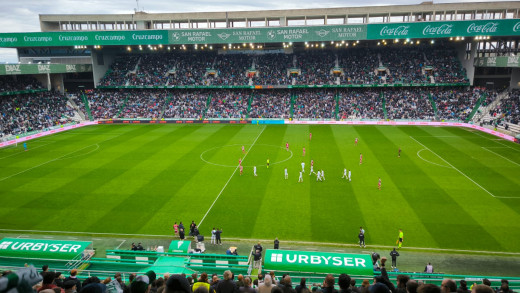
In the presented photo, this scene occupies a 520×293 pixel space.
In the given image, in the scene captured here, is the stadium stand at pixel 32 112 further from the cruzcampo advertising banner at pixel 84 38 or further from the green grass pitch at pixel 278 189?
the cruzcampo advertising banner at pixel 84 38

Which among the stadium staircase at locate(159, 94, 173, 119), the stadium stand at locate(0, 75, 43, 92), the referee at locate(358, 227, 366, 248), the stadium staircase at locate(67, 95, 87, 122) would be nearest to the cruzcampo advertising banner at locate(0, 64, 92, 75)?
the stadium stand at locate(0, 75, 43, 92)

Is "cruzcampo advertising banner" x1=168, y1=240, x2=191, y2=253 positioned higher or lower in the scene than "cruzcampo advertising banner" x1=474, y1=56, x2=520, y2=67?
lower

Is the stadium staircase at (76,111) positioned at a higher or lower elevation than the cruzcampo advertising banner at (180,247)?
higher

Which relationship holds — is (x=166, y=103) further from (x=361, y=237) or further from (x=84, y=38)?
(x=361, y=237)

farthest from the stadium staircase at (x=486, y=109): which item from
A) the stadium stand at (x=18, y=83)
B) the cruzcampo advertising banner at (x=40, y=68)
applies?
the stadium stand at (x=18, y=83)

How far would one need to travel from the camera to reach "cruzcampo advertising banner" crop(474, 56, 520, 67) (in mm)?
48031

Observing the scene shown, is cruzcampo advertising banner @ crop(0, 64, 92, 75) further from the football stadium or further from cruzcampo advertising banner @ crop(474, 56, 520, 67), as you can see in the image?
cruzcampo advertising banner @ crop(474, 56, 520, 67)

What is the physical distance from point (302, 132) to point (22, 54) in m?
57.0

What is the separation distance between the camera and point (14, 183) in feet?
94.5

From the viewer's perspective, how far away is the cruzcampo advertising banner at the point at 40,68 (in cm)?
5062

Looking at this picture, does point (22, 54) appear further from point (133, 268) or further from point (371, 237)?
point (371, 237)

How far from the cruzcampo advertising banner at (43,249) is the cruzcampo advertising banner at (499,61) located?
5671 cm

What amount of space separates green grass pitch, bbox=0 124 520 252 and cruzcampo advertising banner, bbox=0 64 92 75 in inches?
604

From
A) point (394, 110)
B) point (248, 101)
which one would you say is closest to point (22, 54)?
point (248, 101)
